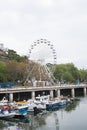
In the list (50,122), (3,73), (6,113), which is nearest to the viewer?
(50,122)

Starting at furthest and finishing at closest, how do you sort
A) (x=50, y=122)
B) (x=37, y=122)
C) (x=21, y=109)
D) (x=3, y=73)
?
(x=3, y=73) → (x=21, y=109) → (x=50, y=122) → (x=37, y=122)

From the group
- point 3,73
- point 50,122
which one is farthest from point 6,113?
point 3,73

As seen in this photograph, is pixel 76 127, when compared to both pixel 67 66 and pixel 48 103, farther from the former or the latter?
pixel 67 66

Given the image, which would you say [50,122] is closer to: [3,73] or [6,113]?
[6,113]

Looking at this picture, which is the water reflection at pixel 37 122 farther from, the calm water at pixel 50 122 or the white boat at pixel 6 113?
the white boat at pixel 6 113

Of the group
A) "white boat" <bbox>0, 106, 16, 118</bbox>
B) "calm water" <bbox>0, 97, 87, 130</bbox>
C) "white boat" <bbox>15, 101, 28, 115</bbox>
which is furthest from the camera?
"white boat" <bbox>15, 101, 28, 115</bbox>

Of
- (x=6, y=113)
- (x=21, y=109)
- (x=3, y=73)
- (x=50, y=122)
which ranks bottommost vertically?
(x=50, y=122)

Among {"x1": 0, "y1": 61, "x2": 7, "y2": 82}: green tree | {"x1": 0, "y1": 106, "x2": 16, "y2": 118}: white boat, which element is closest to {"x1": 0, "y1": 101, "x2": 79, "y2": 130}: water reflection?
{"x1": 0, "y1": 106, "x2": 16, "y2": 118}: white boat

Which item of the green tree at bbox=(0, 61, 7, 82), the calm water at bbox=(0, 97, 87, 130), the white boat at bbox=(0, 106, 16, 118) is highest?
the green tree at bbox=(0, 61, 7, 82)

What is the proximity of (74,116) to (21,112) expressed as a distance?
11.1m

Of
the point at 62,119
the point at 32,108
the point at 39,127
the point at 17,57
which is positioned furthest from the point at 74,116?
the point at 17,57

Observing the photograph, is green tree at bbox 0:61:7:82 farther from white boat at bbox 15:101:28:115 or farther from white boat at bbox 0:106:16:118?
white boat at bbox 0:106:16:118

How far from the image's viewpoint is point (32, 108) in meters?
78.1

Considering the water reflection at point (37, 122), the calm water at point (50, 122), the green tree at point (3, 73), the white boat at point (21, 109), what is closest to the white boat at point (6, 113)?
the white boat at point (21, 109)
